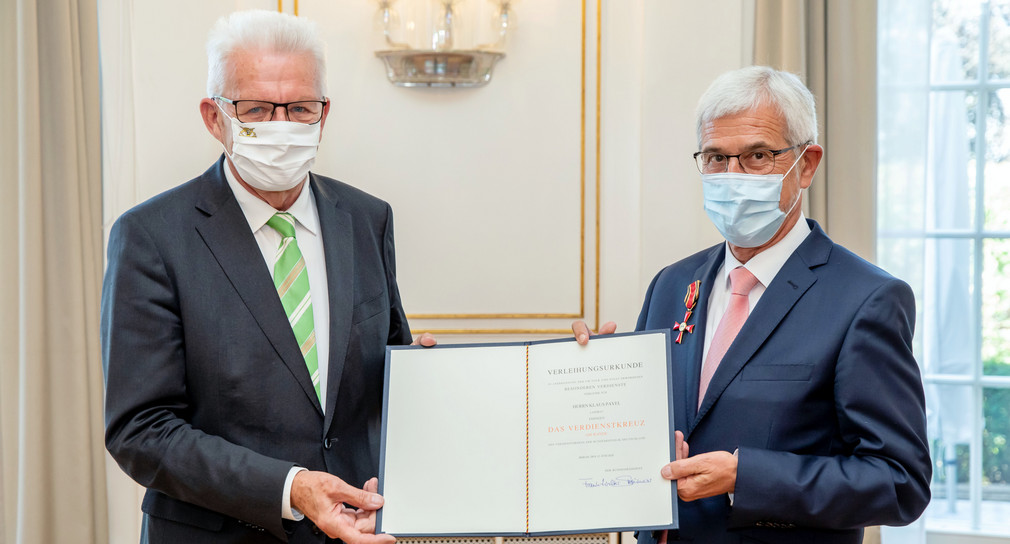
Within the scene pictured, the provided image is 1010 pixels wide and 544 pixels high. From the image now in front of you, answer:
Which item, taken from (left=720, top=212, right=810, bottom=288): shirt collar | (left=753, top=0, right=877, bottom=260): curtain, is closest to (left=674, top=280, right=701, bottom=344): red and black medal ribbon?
(left=720, top=212, right=810, bottom=288): shirt collar

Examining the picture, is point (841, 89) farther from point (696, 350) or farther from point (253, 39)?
point (253, 39)

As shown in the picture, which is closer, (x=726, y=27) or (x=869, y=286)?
(x=869, y=286)

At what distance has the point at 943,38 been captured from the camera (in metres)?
3.51

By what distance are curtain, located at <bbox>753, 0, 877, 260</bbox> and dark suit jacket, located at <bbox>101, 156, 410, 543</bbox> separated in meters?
2.20

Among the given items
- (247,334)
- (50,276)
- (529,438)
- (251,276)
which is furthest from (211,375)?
(50,276)

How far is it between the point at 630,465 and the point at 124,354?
1065 millimetres

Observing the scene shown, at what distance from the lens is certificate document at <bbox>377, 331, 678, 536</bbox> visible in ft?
5.75

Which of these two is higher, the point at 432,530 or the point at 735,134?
the point at 735,134

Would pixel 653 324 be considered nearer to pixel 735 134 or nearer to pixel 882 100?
pixel 735 134

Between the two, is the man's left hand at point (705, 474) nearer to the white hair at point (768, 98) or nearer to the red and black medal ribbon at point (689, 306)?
the red and black medal ribbon at point (689, 306)

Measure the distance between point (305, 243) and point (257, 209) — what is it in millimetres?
133

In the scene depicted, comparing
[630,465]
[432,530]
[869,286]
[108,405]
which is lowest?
[432,530]

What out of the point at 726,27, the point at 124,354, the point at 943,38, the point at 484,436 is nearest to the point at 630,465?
the point at 484,436

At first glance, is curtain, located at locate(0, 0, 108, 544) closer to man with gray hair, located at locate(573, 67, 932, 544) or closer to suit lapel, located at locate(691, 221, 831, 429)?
man with gray hair, located at locate(573, 67, 932, 544)
